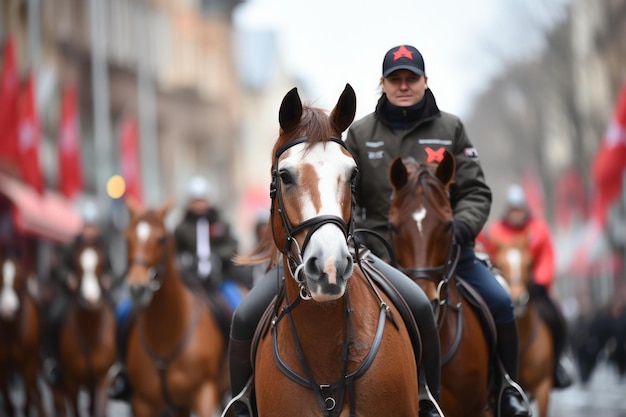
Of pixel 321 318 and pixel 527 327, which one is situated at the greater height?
pixel 321 318

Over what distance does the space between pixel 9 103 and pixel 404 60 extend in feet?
79.1

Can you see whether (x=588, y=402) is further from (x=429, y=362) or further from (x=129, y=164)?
(x=129, y=164)

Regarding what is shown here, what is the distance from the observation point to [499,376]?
9312 millimetres

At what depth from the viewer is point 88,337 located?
17703 millimetres

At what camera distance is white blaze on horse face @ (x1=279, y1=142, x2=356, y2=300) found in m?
6.01

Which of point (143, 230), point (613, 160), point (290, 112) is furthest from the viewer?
point (613, 160)

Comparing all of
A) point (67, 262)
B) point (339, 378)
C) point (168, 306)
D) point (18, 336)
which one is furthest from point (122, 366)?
point (339, 378)

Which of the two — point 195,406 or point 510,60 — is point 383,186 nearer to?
point 195,406

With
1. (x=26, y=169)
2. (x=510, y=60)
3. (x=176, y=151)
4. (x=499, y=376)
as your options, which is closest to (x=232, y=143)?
(x=176, y=151)

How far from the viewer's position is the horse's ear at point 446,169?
8.57 m

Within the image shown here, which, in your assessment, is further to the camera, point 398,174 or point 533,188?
point 533,188

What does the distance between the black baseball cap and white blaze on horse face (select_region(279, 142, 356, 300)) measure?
1.93 meters

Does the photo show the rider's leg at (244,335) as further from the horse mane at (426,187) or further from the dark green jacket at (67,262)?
the dark green jacket at (67,262)

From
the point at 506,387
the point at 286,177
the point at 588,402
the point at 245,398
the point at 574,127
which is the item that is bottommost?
the point at 588,402
